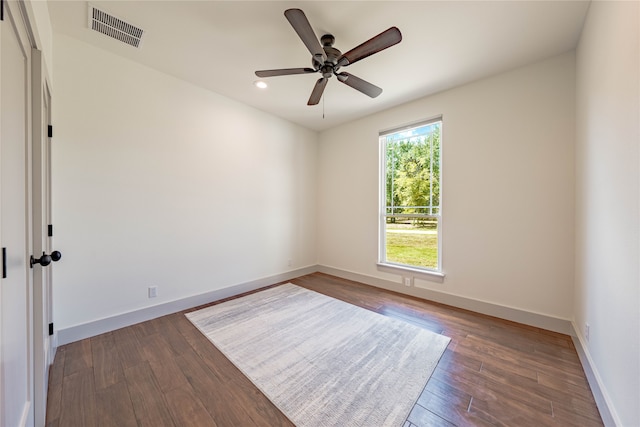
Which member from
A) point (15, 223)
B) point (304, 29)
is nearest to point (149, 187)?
point (15, 223)

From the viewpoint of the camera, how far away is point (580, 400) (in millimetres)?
1499

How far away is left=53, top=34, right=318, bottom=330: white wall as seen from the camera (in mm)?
2131

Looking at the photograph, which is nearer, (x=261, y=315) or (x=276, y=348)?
(x=276, y=348)

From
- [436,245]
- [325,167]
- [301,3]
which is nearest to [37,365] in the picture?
[301,3]

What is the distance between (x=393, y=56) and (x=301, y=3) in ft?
3.51

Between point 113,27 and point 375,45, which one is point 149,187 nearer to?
point 113,27

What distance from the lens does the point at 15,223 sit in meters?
1.00

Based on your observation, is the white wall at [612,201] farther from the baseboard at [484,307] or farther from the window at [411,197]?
the window at [411,197]

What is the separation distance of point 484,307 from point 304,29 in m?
3.37

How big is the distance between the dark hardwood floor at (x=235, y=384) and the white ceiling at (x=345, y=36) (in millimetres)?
2795

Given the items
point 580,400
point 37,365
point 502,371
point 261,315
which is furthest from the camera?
point 261,315

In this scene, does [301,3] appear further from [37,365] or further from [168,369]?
[168,369]

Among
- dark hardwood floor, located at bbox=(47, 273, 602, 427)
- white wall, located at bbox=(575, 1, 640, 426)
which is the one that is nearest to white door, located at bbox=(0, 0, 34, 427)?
dark hardwood floor, located at bbox=(47, 273, 602, 427)

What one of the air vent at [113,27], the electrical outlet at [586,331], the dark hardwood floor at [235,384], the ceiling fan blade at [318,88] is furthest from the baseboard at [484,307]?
the air vent at [113,27]
